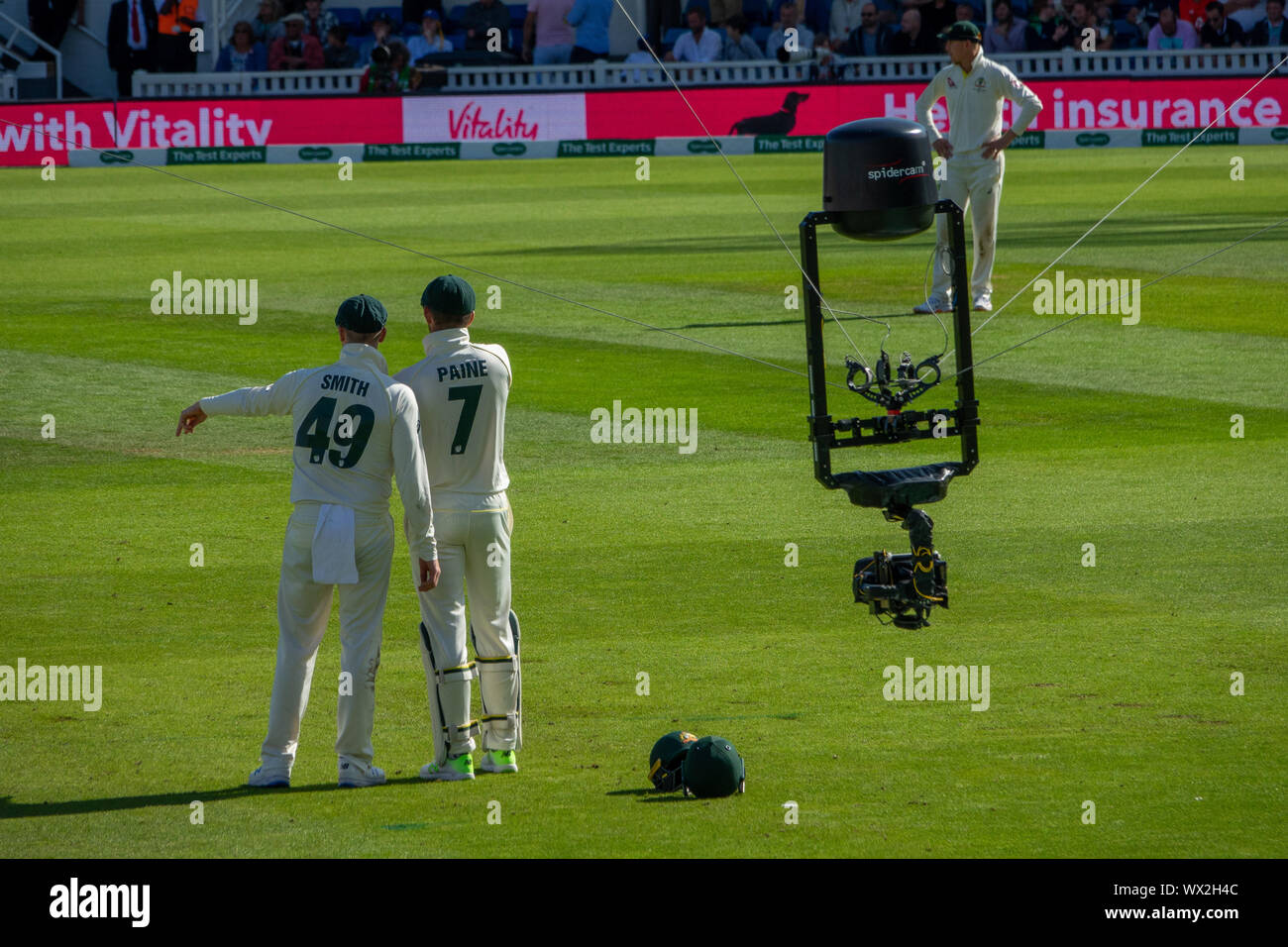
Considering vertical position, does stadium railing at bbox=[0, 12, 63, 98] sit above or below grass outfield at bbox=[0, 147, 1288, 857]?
above

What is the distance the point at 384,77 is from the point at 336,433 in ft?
106

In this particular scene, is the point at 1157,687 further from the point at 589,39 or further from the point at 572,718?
the point at 589,39

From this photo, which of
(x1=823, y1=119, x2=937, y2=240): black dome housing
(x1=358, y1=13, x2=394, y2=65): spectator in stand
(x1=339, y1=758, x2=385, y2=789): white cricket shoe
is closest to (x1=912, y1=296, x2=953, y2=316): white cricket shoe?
(x1=823, y1=119, x2=937, y2=240): black dome housing

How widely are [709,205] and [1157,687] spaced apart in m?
21.5

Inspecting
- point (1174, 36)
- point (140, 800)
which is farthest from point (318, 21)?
point (140, 800)

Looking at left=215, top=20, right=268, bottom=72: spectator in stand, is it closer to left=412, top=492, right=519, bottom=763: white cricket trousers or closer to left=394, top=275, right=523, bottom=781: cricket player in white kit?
left=394, top=275, right=523, bottom=781: cricket player in white kit

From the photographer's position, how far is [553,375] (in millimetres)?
18000

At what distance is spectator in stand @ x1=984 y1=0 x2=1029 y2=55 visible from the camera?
3941cm

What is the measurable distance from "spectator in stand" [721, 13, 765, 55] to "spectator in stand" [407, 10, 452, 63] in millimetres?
6367

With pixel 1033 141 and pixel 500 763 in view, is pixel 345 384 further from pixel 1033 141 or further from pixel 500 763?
pixel 1033 141

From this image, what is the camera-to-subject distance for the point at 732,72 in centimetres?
3953

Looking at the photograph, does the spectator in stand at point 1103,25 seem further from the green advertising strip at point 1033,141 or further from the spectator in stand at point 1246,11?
the green advertising strip at point 1033,141

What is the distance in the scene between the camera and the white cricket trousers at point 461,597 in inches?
317

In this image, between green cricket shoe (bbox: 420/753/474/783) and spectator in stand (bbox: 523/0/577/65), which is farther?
spectator in stand (bbox: 523/0/577/65)
